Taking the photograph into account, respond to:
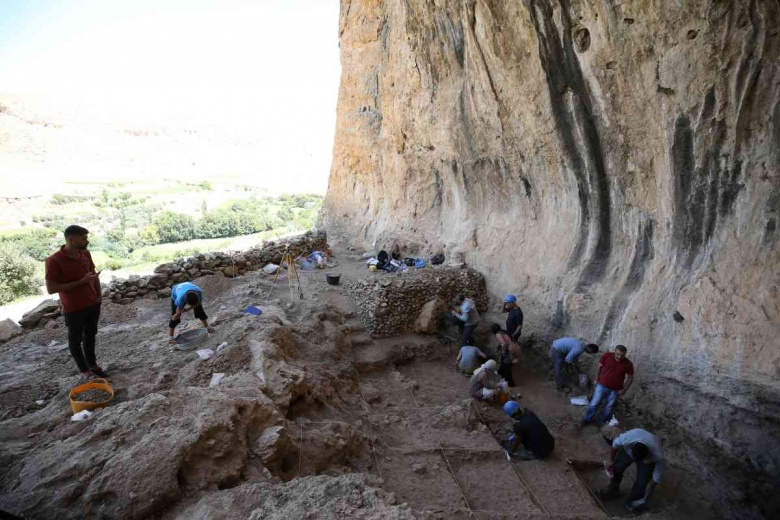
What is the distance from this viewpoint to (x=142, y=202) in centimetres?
4253

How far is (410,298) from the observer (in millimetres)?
8617

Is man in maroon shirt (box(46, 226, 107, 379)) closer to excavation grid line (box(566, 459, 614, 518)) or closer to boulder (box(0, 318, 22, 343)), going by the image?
boulder (box(0, 318, 22, 343))

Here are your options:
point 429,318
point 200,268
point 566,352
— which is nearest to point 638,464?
point 566,352

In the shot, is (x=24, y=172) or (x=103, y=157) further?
(x=103, y=157)

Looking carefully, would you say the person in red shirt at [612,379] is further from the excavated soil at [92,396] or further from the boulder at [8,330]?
the boulder at [8,330]

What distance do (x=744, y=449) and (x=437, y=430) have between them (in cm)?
364

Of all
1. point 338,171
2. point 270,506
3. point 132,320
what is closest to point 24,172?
point 338,171

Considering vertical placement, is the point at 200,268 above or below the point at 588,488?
above

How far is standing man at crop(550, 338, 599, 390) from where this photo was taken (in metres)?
6.66

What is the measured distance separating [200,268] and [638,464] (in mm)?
9266

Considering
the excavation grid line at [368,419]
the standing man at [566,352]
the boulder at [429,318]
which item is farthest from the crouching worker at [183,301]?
the standing man at [566,352]

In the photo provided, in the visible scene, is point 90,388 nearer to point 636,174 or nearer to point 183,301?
point 183,301

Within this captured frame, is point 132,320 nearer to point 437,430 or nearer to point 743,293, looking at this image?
point 437,430

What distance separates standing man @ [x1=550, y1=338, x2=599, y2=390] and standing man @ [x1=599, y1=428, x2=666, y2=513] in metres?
1.68
